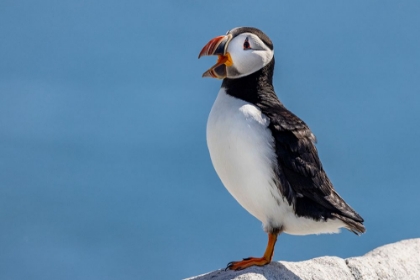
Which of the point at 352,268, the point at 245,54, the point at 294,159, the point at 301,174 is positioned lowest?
the point at 352,268

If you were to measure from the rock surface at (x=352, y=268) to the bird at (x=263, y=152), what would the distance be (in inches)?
4.1

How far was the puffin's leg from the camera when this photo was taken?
18.3ft

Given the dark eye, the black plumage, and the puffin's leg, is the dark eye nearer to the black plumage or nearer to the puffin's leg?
the black plumage

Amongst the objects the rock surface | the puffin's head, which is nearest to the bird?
the puffin's head

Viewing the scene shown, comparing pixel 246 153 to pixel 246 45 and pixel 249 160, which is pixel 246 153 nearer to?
pixel 249 160

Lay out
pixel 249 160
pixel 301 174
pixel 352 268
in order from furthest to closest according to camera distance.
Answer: pixel 352 268, pixel 301 174, pixel 249 160

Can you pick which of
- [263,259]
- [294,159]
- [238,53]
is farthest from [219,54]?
[263,259]

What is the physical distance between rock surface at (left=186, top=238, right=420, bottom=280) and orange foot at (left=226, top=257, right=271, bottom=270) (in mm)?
33

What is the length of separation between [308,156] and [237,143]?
0.55 m

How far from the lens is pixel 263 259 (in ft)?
18.5

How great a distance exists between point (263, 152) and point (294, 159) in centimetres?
26

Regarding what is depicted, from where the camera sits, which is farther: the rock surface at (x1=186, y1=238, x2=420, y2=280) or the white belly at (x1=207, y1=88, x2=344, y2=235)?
the rock surface at (x1=186, y1=238, x2=420, y2=280)

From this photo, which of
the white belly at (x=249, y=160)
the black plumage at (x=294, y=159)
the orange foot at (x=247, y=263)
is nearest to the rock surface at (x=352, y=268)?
the orange foot at (x=247, y=263)

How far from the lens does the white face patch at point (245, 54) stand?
18.5 feet
